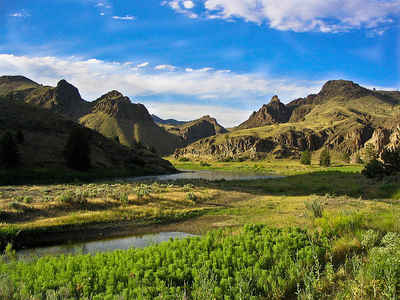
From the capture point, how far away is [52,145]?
8456cm

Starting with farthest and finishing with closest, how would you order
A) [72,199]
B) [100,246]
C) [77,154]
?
[77,154] < [72,199] < [100,246]

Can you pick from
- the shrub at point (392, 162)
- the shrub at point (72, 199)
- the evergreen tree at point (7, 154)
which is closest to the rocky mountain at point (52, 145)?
the evergreen tree at point (7, 154)

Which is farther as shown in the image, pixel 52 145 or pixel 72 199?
pixel 52 145

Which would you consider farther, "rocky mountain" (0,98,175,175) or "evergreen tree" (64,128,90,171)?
"evergreen tree" (64,128,90,171)

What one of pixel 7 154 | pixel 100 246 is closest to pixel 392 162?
pixel 100 246

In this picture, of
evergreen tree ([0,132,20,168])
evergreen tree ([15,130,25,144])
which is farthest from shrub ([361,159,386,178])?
evergreen tree ([15,130,25,144])

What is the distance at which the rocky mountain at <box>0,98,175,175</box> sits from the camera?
74850mm

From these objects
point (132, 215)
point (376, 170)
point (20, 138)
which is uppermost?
point (20, 138)

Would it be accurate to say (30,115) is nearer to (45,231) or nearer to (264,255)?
(45,231)

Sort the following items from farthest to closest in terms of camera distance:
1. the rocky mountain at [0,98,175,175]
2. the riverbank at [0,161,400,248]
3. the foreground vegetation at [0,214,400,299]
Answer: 1. the rocky mountain at [0,98,175,175]
2. the riverbank at [0,161,400,248]
3. the foreground vegetation at [0,214,400,299]

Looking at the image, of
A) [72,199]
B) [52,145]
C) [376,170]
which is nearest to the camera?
[72,199]

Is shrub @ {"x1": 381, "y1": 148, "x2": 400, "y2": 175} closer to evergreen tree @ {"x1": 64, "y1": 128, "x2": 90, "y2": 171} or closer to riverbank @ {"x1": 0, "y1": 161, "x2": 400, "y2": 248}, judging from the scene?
riverbank @ {"x1": 0, "y1": 161, "x2": 400, "y2": 248}

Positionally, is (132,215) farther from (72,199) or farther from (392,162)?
(392,162)

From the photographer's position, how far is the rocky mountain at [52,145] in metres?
A: 74.8
